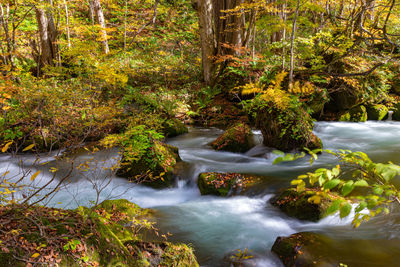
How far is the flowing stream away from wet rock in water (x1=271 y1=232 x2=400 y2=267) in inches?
0.5

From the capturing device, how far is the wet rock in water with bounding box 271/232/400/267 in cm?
332

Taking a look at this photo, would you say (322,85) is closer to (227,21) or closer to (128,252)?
(227,21)

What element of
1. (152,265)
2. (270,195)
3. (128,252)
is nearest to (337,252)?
(270,195)

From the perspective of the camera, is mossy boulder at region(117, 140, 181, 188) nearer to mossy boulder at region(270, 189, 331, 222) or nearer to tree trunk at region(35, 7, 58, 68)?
mossy boulder at region(270, 189, 331, 222)

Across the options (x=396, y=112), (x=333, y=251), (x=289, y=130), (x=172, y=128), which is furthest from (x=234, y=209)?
(x=396, y=112)

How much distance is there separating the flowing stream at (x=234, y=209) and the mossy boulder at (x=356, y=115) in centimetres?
264

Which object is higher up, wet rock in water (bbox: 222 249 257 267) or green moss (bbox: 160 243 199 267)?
green moss (bbox: 160 243 199 267)

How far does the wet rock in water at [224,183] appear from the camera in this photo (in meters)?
5.64

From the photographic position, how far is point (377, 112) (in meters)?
11.4

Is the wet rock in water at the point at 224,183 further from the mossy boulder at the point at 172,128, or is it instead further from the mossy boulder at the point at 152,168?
the mossy boulder at the point at 172,128

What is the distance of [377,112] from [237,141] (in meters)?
7.62

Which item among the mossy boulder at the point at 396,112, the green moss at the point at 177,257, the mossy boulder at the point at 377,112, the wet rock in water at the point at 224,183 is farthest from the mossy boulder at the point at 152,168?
the mossy boulder at the point at 396,112

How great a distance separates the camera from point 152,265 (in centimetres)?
273

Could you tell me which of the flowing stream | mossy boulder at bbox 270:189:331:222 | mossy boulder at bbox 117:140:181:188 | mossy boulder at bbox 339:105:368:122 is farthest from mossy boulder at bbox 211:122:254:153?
mossy boulder at bbox 339:105:368:122
